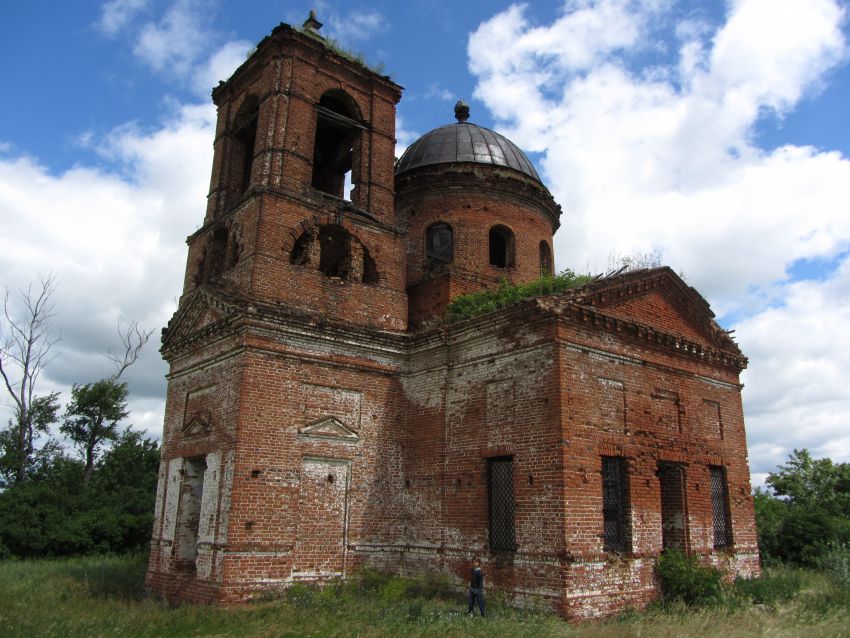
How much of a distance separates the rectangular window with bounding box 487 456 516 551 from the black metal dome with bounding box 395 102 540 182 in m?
8.76

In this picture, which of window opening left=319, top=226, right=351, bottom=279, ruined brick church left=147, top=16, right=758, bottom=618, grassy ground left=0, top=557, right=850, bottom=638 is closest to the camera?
grassy ground left=0, top=557, right=850, bottom=638

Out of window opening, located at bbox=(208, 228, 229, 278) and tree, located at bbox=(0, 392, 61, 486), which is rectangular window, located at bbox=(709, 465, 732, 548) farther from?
tree, located at bbox=(0, 392, 61, 486)

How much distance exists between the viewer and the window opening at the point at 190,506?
12703 millimetres

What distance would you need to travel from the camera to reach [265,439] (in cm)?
1182

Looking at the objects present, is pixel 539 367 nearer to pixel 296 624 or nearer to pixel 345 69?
pixel 296 624

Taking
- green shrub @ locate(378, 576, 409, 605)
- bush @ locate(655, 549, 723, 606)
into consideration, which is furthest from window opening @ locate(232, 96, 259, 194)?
bush @ locate(655, 549, 723, 606)

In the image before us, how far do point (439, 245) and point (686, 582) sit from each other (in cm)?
965

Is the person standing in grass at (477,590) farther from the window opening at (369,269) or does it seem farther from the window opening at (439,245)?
the window opening at (439,245)

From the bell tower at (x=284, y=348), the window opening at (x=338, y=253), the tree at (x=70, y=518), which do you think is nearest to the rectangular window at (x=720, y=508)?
the bell tower at (x=284, y=348)

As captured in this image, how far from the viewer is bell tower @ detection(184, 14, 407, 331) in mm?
13422

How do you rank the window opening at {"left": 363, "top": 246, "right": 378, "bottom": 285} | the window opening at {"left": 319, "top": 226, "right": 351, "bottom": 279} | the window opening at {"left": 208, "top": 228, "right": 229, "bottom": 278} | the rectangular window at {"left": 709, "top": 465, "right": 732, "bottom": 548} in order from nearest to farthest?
1. the rectangular window at {"left": 709, "top": 465, "right": 732, "bottom": 548}
2. the window opening at {"left": 319, "top": 226, "right": 351, "bottom": 279}
3. the window opening at {"left": 363, "top": 246, "right": 378, "bottom": 285}
4. the window opening at {"left": 208, "top": 228, "right": 229, "bottom": 278}

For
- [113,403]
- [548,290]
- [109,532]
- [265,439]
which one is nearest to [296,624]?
[265,439]

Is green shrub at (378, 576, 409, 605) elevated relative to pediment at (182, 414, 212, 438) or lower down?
lower down

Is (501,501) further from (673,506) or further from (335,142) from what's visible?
(335,142)
